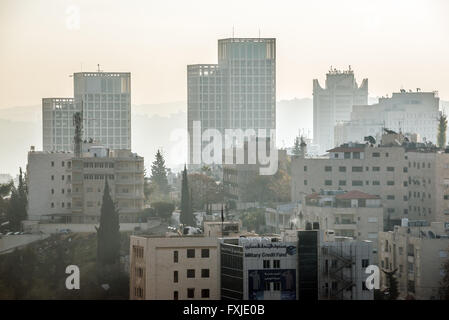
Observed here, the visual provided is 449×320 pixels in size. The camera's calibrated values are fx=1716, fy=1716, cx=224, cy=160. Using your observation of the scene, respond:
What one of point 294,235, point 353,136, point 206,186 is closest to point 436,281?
point 294,235

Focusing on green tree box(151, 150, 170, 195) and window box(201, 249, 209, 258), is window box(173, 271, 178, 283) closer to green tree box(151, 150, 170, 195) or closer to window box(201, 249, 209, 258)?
window box(201, 249, 209, 258)

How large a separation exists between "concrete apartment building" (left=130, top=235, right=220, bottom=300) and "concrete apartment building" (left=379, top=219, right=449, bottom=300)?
8.58 meters

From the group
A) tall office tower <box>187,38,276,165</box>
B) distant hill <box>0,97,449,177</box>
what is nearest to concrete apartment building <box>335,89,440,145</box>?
distant hill <box>0,97,449,177</box>

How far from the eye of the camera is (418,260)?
57.4 metres

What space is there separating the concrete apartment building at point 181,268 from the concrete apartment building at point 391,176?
82.0ft

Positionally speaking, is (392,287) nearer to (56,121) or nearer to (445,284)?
(445,284)

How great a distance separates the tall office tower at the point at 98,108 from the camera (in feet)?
507

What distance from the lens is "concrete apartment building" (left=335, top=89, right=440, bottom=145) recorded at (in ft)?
536

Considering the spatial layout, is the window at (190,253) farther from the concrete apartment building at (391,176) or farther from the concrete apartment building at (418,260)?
the concrete apartment building at (391,176)

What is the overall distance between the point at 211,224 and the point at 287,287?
619 centimetres

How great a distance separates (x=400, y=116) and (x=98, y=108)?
29.8 m

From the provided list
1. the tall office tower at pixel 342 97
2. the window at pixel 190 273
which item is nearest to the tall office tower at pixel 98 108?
the tall office tower at pixel 342 97

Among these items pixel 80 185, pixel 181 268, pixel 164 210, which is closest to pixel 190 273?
pixel 181 268
